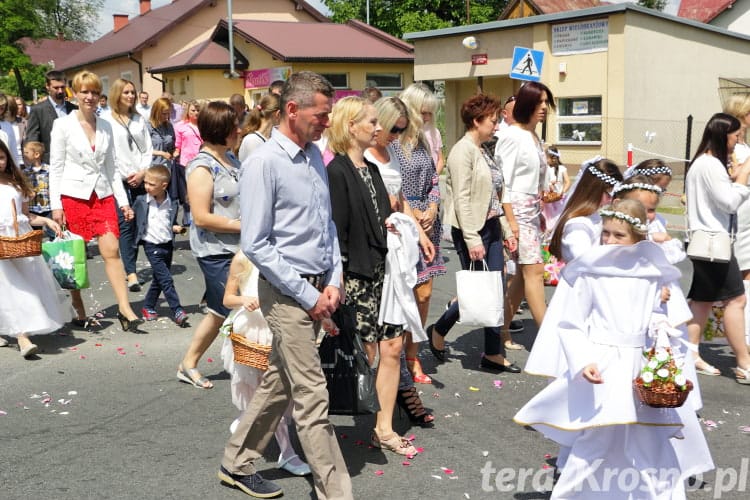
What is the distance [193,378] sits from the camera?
6.29 m

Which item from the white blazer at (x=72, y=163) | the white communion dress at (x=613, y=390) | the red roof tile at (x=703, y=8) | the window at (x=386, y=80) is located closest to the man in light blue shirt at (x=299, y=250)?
the white communion dress at (x=613, y=390)

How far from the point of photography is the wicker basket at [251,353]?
15.5ft

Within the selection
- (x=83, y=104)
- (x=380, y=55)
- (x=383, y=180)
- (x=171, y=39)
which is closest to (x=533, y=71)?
(x=83, y=104)

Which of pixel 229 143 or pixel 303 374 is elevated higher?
pixel 229 143

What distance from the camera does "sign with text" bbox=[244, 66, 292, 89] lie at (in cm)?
3556

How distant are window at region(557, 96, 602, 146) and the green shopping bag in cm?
1836

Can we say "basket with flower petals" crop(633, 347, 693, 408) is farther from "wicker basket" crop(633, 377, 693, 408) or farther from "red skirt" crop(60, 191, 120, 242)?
"red skirt" crop(60, 191, 120, 242)

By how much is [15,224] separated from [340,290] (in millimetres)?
3972

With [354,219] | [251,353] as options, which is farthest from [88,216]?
[354,219]

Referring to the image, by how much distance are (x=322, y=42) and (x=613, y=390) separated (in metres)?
36.0

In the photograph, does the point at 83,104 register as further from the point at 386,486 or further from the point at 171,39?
the point at 171,39

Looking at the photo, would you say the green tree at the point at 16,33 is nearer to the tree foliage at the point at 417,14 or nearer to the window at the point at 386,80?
the tree foliage at the point at 417,14

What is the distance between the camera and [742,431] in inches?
214

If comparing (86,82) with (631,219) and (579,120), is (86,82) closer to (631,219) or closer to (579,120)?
(631,219)
